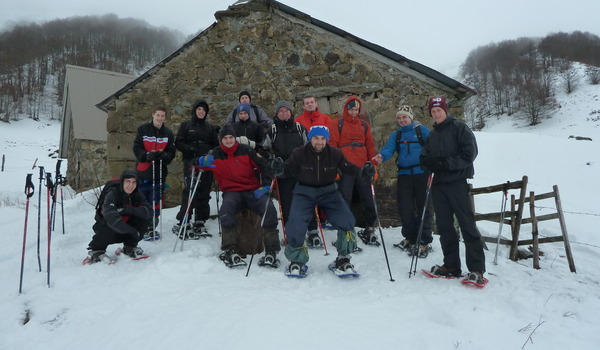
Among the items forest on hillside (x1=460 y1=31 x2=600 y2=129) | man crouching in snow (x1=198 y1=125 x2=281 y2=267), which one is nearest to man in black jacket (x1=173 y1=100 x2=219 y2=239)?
man crouching in snow (x1=198 y1=125 x2=281 y2=267)

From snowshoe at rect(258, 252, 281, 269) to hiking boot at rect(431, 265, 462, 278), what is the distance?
1.74m

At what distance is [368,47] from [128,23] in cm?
8755

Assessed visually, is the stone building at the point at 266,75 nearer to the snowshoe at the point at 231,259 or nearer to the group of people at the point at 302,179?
the group of people at the point at 302,179

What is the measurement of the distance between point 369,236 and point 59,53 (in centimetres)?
7341

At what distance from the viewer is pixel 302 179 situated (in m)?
3.72

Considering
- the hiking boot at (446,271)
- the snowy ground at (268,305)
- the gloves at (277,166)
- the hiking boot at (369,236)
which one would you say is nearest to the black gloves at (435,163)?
the hiking boot at (446,271)

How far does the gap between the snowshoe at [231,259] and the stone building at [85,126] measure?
11.7 metres

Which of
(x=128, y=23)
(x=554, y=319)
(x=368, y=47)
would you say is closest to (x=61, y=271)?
(x=554, y=319)

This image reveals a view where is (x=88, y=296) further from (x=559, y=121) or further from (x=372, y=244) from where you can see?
(x=559, y=121)

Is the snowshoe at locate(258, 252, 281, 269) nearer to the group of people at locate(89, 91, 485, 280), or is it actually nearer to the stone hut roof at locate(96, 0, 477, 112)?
the group of people at locate(89, 91, 485, 280)

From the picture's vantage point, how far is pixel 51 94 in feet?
166

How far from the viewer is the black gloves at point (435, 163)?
3.28 metres

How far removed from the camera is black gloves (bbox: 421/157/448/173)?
3283 mm

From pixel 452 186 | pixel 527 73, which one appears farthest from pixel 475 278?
pixel 527 73
